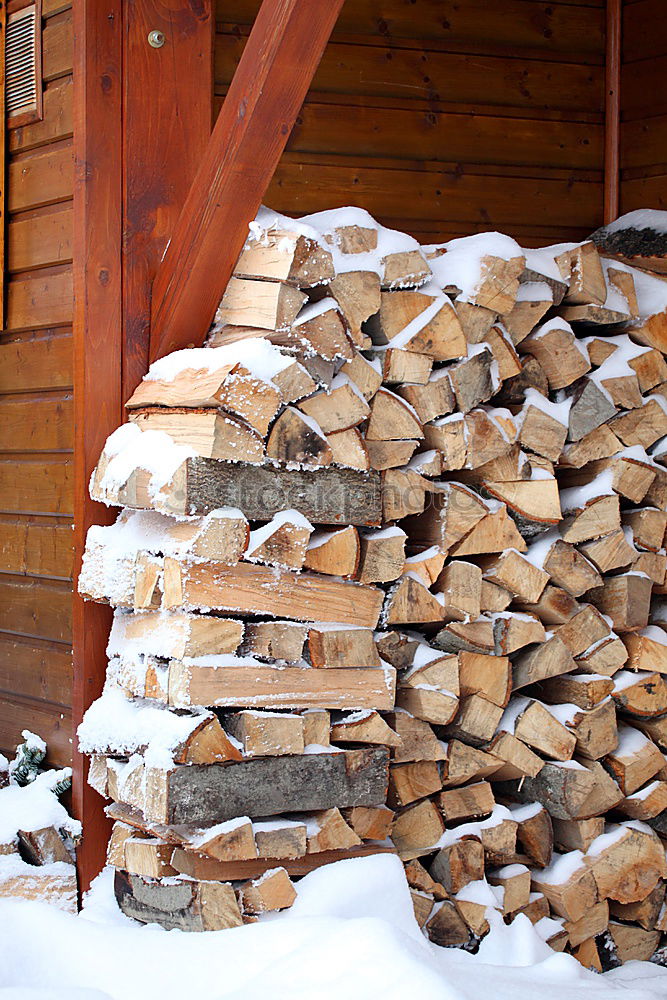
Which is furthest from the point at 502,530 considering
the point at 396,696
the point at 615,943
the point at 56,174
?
the point at 56,174

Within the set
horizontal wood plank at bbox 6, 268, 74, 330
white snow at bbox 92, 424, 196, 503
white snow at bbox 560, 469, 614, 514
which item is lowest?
white snow at bbox 560, 469, 614, 514

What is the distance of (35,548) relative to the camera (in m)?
3.32

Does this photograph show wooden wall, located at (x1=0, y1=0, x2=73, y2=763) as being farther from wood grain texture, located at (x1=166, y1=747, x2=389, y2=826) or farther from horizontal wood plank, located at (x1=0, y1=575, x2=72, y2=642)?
wood grain texture, located at (x1=166, y1=747, x2=389, y2=826)

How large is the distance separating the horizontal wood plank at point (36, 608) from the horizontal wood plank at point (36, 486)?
210 millimetres

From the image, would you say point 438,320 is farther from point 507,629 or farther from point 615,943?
point 615,943

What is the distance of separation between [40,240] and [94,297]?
18.5 inches

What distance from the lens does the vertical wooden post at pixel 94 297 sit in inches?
111

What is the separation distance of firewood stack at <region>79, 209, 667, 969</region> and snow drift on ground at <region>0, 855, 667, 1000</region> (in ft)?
0.32

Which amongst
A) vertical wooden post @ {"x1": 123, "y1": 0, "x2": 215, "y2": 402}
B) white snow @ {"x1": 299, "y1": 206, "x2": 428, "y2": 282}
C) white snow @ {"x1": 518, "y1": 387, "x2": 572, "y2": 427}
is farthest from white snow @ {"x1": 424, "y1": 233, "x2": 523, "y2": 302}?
vertical wooden post @ {"x1": 123, "y1": 0, "x2": 215, "y2": 402}

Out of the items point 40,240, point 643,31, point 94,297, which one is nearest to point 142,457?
point 94,297

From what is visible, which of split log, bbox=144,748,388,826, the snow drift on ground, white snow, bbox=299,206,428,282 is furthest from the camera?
white snow, bbox=299,206,428,282

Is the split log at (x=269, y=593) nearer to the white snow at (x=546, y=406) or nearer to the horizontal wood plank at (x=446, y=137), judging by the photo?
the white snow at (x=546, y=406)

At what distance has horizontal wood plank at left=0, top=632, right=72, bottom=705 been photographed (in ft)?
10.5

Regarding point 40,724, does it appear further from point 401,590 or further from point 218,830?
point 401,590
